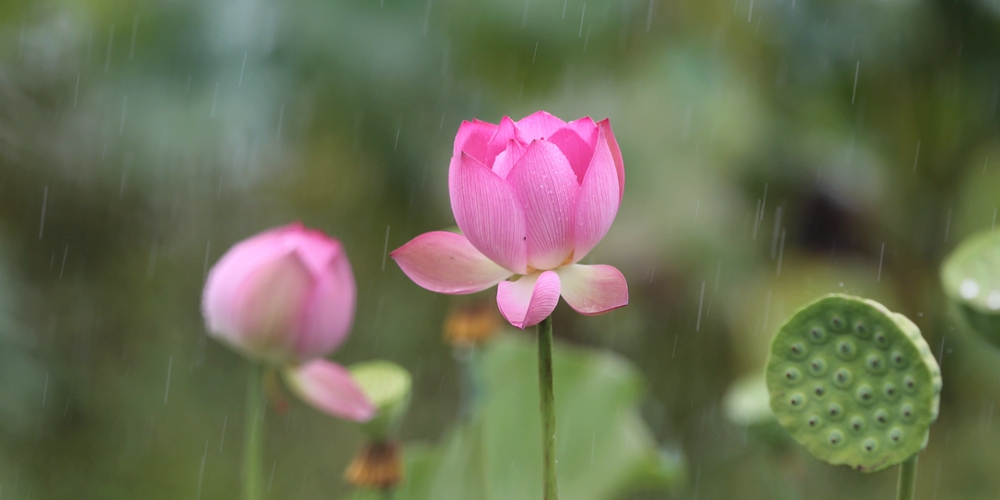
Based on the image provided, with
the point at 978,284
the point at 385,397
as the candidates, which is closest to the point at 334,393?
the point at 385,397

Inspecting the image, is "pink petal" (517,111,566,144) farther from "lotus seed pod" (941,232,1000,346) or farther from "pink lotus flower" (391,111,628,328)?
"lotus seed pod" (941,232,1000,346)

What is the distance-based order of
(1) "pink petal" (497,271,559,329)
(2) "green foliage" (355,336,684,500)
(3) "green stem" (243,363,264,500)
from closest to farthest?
(1) "pink petal" (497,271,559,329)
(3) "green stem" (243,363,264,500)
(2) "green foliage" (355,336,684,500)

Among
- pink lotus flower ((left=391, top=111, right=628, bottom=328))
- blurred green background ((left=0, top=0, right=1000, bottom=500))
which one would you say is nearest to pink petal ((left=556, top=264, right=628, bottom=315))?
pink lotus flower ((left=391, top=111, right=628, bottom=328))

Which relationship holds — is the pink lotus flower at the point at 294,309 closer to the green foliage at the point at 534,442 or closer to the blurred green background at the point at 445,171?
the green foliage at the point at 534,442

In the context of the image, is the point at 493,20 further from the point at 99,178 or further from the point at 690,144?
the point at 99,178

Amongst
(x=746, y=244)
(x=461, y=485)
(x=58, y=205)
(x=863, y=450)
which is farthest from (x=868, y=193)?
(x=58, y=205)
